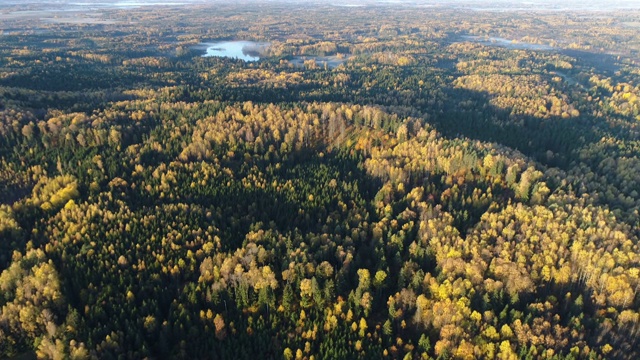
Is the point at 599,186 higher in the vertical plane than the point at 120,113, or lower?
lower

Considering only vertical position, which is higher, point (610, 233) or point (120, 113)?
point (120, 113)

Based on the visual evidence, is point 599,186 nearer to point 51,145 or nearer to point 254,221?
point 254,221

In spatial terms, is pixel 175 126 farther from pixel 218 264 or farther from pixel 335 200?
pixel 218 264

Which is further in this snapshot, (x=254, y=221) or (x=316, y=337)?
(x=254, y=221)

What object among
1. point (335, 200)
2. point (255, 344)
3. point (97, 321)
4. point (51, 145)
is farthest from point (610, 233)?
point (51, 145)

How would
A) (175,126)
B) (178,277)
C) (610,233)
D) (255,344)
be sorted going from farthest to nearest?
(175,126), (610,233), (178,277), (255,344)

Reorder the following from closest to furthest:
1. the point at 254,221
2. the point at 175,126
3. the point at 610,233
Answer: the point at 610,233, the point at 254,221, the point at 175,126

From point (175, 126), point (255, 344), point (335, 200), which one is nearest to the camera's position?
point (255, 344)

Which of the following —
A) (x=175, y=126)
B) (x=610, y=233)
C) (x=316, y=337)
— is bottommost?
(x=316, y=337)

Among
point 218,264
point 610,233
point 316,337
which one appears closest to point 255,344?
point 316,337
